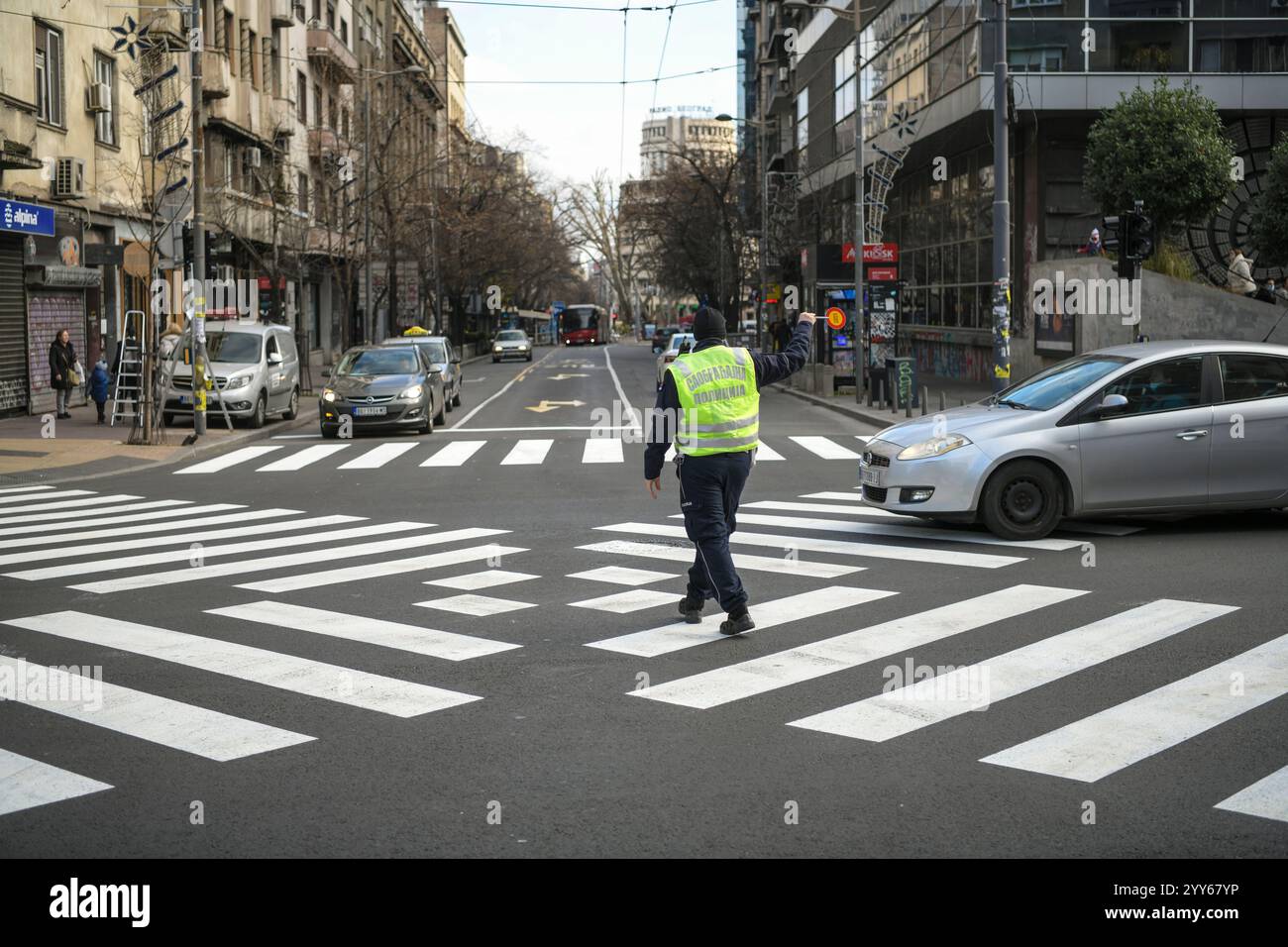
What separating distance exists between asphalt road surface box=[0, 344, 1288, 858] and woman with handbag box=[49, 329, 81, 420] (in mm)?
14324

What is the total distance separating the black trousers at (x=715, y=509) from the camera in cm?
809

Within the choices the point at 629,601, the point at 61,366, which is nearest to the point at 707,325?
the point at 629,601

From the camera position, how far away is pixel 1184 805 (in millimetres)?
5160

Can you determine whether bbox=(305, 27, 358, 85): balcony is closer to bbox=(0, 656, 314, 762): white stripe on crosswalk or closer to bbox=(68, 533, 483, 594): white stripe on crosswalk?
bbox=(68, 533, 483, 594): white stripe on crosswalk

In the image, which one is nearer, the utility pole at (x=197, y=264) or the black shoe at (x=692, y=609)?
the black shoe at (x=692, y=609)

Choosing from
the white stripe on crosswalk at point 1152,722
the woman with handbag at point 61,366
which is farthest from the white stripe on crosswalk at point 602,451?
the white stripe on crosswalk at point 1152,722

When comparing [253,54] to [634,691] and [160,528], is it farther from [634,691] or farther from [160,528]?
[634,691]

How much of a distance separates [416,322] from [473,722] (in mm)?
57471

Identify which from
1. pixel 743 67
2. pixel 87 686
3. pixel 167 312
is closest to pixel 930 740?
pixel 87 686

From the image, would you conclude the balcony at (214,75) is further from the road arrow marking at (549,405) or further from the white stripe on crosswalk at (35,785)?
the white stripe on crosswalk at (35,785)

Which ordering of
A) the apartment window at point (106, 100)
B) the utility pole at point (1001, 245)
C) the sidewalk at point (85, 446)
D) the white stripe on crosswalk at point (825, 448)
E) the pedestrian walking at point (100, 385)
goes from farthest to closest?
the apartment window at point (106, 100)
the pedestrian walking at point (100, 385)
the utility pole at point (1001, 245)
the white stripe on crosswalk at point (825, 448)
the sidewalk at point (85, 446)

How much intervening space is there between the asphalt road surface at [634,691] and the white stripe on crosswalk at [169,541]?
6cm

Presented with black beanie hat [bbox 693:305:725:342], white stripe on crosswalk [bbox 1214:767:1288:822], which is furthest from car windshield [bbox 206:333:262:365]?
white stripe on crosswalk [bbox 1214:767:1288:822]
